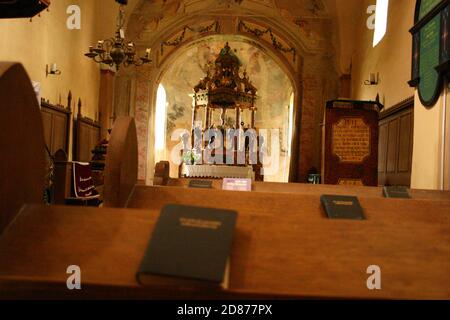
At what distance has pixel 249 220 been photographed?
4.98ft

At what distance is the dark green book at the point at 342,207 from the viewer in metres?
2.25

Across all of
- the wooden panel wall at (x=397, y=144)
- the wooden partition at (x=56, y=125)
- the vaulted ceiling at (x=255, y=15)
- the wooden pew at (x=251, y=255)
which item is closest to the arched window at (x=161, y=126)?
the vaulted ceiling at (x=255, y=15)

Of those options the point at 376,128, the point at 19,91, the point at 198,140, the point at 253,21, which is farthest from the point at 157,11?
the point at 19,91

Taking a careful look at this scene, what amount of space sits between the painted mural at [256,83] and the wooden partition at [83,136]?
26.3ft

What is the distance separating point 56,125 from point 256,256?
323 inches

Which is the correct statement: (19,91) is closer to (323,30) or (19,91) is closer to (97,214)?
(97,214)

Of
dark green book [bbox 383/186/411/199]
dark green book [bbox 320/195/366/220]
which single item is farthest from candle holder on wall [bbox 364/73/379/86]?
dark green book [bbox 320/195/366/220]

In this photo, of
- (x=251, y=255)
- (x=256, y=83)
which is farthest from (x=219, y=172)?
(x=256, y=83)

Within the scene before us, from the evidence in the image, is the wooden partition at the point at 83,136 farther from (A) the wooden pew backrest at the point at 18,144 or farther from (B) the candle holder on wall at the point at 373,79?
(A) the wooden pew backrest at the point at 18,144

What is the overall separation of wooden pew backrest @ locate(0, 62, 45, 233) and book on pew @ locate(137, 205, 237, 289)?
1.90 ft

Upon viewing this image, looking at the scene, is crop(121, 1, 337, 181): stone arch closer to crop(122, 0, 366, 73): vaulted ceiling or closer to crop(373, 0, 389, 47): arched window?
crop(122, 0, 366, 73): vaulted ceiling

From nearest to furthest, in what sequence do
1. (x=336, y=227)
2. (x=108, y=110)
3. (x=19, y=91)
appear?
(x=336, y=227) → (x=19, y=91) → (x=108, y=110)

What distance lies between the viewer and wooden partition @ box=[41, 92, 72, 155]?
820 cm
